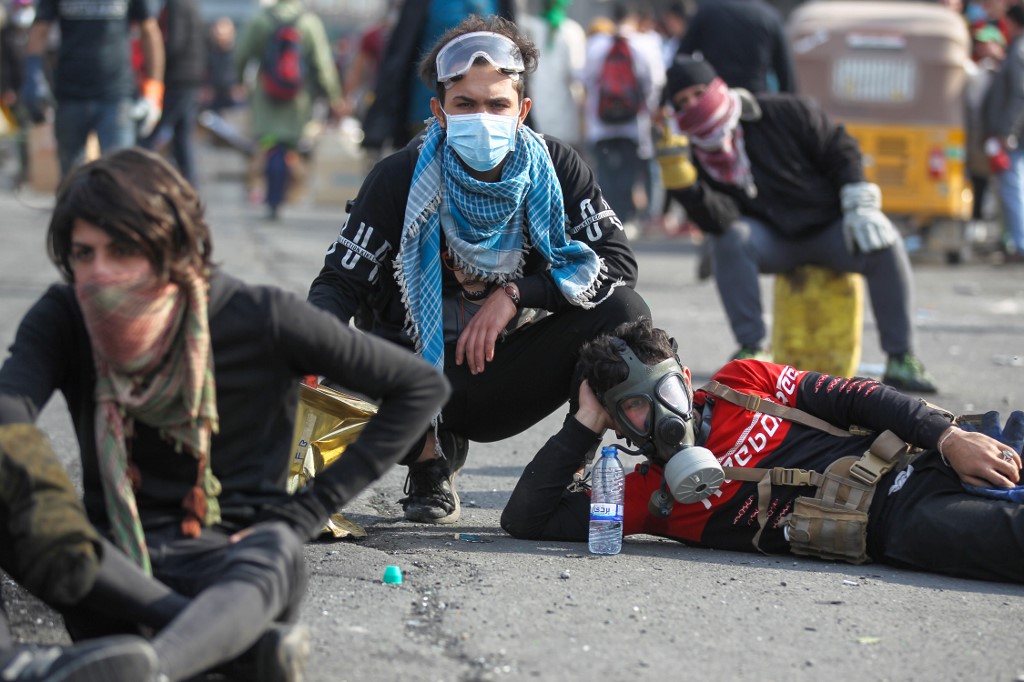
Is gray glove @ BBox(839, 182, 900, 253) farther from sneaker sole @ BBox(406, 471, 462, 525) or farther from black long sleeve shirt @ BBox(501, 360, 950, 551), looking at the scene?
sneaker sole @ BBox(406, 471, 462, 525)

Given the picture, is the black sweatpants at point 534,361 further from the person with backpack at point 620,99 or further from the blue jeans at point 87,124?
the person with backpack at point 620,99

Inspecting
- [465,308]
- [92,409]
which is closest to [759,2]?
[465,308]

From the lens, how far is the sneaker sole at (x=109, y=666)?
2.34m

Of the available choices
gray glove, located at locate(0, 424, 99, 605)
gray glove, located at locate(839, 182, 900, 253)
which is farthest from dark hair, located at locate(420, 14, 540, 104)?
gray glove, located at locate(839, 182, 900, 253)

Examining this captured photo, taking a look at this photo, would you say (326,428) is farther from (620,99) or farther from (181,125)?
(620,99)

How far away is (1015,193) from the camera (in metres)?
11.2

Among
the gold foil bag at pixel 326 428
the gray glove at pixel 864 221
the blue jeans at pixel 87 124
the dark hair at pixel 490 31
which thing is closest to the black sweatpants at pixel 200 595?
the gold foil bag at pixel 326 428

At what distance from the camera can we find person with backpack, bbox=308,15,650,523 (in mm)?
4078

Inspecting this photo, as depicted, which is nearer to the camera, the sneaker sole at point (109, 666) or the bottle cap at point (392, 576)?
the sneaker sole at point (109, 666)

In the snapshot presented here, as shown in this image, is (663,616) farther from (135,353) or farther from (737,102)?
(737,102)

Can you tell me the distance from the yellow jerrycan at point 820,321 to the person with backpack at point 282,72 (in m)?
7.45

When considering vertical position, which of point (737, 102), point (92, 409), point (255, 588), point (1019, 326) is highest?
point (737, 102)

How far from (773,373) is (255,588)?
176 cm

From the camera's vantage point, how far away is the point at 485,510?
14.4 feet
